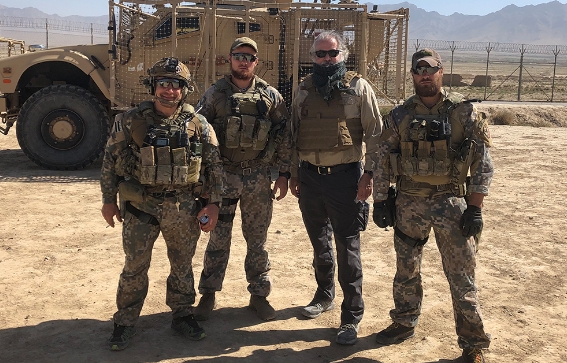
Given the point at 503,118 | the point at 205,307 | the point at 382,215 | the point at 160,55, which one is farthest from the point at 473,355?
the point at 503,118

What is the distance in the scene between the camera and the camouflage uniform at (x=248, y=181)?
400cm

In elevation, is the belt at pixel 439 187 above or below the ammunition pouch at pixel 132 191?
above

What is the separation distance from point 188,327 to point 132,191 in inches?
38.5

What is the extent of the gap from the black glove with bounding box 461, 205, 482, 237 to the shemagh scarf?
1073 millimetres

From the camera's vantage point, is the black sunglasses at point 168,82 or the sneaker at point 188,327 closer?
the black sunglasses at point 168,82

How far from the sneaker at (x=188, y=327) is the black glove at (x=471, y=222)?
5.77 feet

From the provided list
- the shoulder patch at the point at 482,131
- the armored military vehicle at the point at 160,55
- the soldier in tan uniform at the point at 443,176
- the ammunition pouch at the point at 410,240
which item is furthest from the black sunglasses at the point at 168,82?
the armored military vehicle at the point at 160,55

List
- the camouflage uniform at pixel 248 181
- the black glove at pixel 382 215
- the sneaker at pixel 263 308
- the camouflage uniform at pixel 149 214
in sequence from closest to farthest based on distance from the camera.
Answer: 1. the camouflage uniform at pixel 149 214
2. the black glove at pixel 382 215
3. the camouflage uniform at pixel 248 181
4. the sneaker at pixel 263 308

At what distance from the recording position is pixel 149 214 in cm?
356

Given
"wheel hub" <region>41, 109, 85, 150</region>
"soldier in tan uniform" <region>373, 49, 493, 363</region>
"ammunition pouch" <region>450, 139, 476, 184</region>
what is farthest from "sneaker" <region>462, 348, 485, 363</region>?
"wheel hub" <region>41, 109, 85, 150</region>

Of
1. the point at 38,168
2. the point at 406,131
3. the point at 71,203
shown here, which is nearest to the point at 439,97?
the point at 406,131

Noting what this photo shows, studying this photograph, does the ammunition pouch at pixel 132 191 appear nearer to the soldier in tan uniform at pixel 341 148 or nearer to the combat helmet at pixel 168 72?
the combat helmet at pixel 168 72

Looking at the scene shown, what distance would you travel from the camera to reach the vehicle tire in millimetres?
8570

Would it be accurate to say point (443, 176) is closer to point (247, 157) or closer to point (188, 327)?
point (247, 157)
